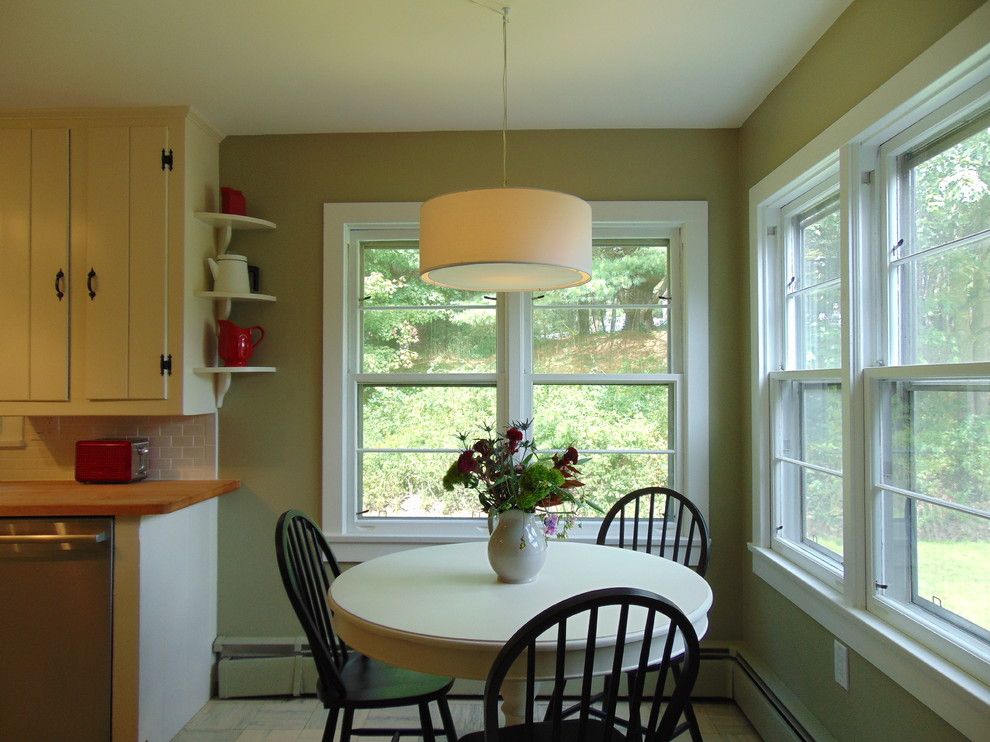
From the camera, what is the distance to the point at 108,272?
8.91 ft

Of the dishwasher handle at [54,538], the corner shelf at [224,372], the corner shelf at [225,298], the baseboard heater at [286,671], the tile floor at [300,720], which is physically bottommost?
the tile floor at [300,720]

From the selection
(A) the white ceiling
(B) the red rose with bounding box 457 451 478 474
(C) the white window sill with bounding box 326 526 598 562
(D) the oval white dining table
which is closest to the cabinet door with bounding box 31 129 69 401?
(A) the white ceiling

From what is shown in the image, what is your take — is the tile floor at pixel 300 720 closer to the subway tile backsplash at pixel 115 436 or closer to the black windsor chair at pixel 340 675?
the black windsor chair at pixel 340 675

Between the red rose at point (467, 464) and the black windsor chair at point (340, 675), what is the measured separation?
0.55 metres

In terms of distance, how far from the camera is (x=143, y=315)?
270 centimetres

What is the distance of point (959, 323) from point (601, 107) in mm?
1605

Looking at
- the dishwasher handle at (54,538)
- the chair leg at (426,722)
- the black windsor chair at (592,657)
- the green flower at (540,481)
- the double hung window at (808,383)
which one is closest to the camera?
the black windsor chair at (592,657)

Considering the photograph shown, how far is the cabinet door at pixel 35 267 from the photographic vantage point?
2729mm

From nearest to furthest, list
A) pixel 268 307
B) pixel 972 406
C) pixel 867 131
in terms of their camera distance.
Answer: pixel 972 406, pixel 867 131, pixel 268 307

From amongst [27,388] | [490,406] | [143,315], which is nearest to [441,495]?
[490,406]

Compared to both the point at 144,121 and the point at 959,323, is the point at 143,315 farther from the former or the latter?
the point at 959,323

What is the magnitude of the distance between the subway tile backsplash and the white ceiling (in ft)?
4.23

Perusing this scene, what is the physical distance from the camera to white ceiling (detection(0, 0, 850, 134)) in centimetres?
205

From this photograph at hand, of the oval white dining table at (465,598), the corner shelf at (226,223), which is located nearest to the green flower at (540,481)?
the oval white dining table at (465,598)
